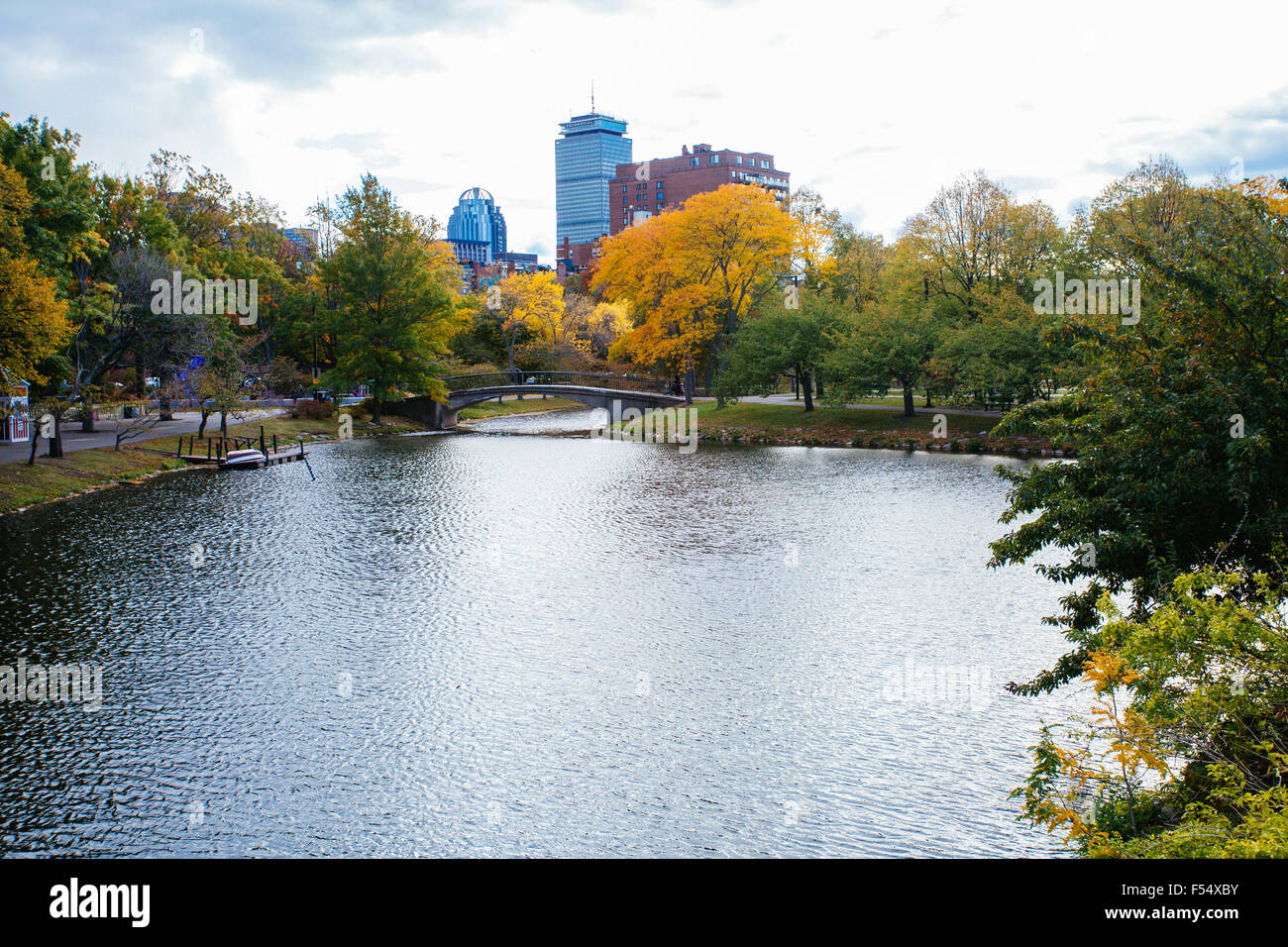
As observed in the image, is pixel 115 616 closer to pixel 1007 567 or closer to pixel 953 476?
pixel 1007 567

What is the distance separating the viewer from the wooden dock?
136 feet

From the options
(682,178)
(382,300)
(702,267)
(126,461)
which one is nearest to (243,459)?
(126,461)

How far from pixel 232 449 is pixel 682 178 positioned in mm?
133395

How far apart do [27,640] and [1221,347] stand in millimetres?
20102

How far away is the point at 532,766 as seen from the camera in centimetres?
1188

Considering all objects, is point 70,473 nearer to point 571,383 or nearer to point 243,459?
point 243,459

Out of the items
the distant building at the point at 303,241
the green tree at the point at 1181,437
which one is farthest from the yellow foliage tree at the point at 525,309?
the green tree at the point at 1181,437

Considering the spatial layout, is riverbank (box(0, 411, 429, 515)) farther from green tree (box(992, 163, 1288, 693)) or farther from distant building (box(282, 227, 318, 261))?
green tree (box(992, 163, 1288, 693))

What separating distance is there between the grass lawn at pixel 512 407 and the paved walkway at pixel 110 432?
16.5m

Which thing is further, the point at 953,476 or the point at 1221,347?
the point at 953,476

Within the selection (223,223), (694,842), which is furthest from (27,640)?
(223,223)

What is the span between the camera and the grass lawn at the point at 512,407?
73.3 m

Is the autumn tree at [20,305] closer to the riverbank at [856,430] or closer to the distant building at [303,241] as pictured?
the riverbank at [856,430]
